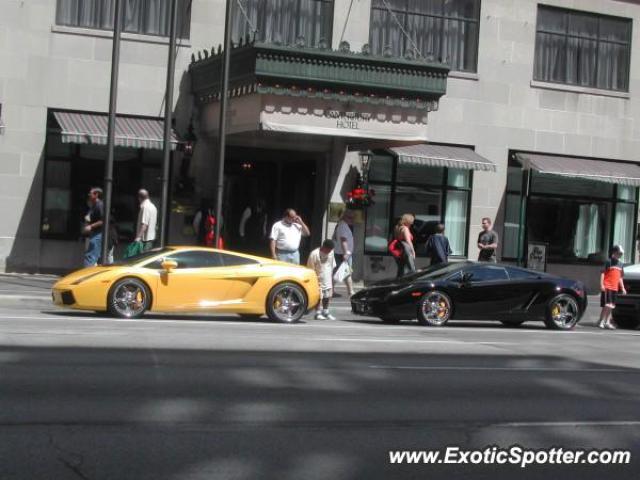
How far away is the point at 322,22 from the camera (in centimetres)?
2831

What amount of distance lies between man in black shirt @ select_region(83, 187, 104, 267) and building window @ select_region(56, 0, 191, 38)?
4.51 metres

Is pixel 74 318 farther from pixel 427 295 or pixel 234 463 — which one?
pixel 234 463

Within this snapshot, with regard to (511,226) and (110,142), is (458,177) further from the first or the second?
(110,142)

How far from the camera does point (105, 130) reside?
25.2 meters

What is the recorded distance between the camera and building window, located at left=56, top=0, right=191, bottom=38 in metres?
26.0

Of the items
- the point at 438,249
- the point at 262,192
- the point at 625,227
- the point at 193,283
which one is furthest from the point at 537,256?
the point at 193,283

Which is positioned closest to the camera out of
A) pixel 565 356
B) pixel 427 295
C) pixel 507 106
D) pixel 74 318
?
pixel 565 356

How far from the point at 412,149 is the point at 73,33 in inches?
329

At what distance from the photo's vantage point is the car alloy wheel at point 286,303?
19328 mm

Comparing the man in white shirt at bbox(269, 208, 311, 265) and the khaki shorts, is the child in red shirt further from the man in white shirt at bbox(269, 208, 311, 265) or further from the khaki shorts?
the man in white shirt at bbox(269, 208, 311, 265)

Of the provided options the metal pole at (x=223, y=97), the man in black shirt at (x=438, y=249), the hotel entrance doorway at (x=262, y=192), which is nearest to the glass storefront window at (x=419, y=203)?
the hotel entrance doorway at (x=262, y=192)

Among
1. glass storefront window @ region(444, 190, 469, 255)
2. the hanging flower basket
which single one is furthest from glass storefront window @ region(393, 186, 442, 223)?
the hanging flower basket

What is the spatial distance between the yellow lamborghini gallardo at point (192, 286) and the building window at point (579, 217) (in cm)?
1285

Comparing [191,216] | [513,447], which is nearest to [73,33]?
[191,216]
